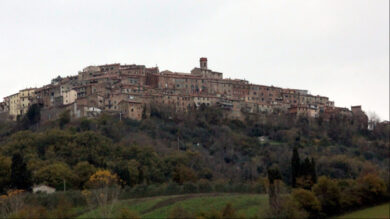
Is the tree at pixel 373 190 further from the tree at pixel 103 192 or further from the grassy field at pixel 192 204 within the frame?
the tree at pixel 103 192

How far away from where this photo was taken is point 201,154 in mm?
82375

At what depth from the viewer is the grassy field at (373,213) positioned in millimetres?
44531

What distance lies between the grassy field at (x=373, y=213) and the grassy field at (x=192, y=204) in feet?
18.8

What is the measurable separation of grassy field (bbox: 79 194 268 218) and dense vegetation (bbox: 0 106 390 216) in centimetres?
214

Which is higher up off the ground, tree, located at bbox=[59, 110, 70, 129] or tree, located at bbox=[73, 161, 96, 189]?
tree, located at bbox=[59, 110, 70, 129]

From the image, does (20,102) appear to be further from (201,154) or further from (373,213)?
(373,213)

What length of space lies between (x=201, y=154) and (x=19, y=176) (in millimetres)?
27769

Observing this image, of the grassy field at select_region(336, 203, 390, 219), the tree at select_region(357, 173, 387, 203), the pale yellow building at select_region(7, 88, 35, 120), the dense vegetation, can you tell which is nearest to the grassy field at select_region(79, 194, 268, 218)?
the dense vegetation

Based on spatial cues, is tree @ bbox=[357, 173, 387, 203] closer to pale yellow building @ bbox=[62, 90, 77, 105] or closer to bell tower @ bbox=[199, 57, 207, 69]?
pale yellow building @ bbox=[62, 90, 77, 105]

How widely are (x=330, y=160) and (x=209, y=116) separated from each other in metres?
22.1

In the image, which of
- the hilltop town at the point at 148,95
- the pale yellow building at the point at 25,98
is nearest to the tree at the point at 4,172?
the hilltop town at the point at 148,95

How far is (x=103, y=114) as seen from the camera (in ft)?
289

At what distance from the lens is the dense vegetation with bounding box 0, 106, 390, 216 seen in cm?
5756

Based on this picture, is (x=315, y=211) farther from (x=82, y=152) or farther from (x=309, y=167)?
(x=82, y=152)
